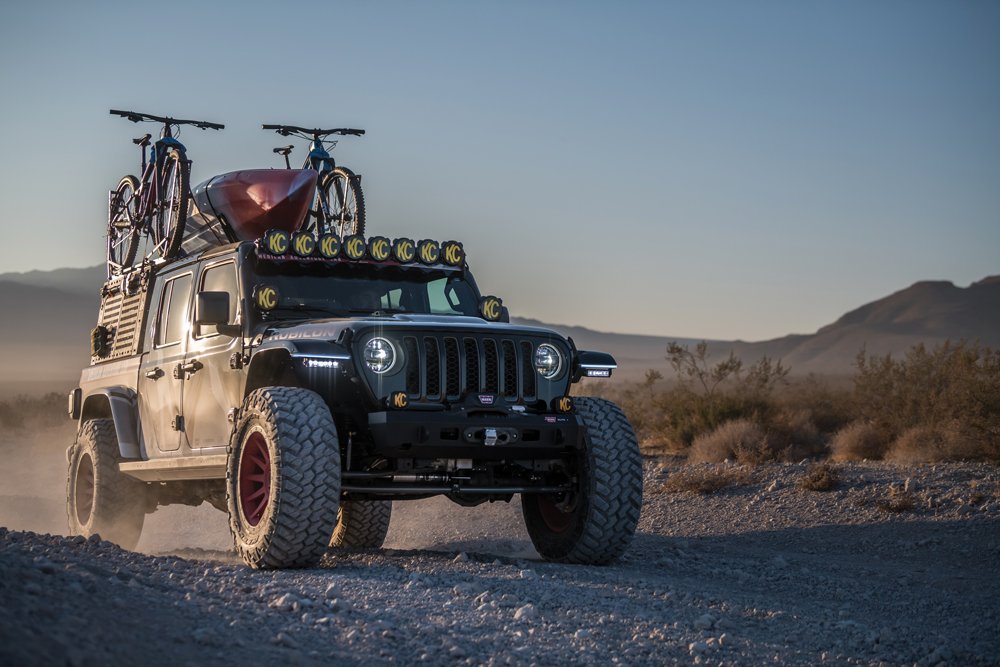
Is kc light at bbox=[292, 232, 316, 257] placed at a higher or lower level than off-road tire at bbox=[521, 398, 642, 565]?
higher

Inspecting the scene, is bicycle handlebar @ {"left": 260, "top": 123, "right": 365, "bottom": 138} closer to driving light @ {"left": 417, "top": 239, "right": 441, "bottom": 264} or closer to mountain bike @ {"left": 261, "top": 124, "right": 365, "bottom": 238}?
mountain bike @ {"left": 261, "top": 124, "right": 365, "bottom": 238}

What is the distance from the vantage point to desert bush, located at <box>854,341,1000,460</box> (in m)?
17.2

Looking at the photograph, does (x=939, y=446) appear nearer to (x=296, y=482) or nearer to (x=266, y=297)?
(x=266, y=297)

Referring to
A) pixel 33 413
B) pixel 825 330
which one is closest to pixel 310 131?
pixel 33 413

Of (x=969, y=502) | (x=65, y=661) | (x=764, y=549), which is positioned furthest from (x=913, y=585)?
(x=65, y=661)

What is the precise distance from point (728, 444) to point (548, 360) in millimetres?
10463

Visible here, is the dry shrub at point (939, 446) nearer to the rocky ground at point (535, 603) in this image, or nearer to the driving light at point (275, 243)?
the rocky ground at point (535, 603)

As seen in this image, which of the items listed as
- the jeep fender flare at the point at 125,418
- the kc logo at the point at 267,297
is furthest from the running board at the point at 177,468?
the kc logo at the point at 267,297

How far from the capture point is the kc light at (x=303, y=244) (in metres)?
9.73

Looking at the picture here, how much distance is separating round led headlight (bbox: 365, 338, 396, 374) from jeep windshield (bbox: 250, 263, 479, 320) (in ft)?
4.25

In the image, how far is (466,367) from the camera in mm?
8781

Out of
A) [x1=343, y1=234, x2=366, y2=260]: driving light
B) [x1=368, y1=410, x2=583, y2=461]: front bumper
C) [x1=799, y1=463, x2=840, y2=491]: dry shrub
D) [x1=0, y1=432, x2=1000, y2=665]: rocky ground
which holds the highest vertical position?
[x1=343, y1=234, x2=366, y2=260]: driving light

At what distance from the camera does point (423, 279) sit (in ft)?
34.6

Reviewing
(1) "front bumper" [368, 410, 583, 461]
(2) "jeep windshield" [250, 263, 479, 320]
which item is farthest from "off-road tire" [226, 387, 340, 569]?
(2) "jeep windshield" [250, 263, 479, 320]
